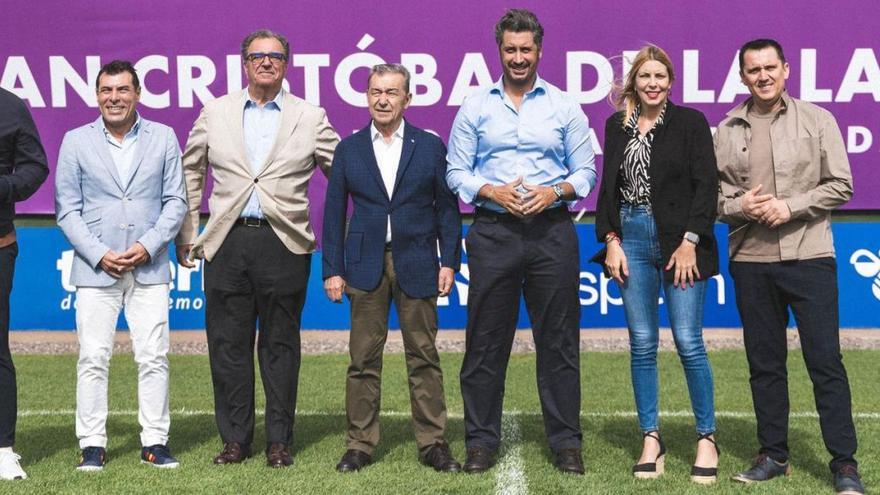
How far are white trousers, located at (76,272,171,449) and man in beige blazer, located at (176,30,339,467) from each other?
0.27 m

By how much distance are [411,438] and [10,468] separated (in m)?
1.96

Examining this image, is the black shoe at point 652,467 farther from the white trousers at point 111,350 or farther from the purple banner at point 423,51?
the purple banner at point 423,51

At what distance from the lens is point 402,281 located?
5.13 metres

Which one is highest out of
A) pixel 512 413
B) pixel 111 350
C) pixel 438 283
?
pixel 438 283

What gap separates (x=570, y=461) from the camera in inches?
199

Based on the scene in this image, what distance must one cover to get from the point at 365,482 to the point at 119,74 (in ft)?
7.12

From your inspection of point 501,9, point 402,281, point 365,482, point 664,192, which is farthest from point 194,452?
point 501,9

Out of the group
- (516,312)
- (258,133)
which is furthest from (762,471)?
(258,133)

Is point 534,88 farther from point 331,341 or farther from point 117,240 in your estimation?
point 331,341

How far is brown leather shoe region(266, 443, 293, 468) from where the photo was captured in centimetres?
524

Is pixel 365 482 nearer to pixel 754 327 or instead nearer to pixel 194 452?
pixel 194 452

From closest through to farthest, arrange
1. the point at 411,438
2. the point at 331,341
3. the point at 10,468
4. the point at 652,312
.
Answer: the point at 652,312 → the point at 10,468 → the point at 411,438 → the point at 331,341

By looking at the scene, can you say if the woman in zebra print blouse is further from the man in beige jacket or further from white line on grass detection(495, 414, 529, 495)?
white line on grass detection(495, 414, 529, 495)

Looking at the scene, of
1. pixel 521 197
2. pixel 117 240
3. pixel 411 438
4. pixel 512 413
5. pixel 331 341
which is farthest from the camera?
pixel 331 341
